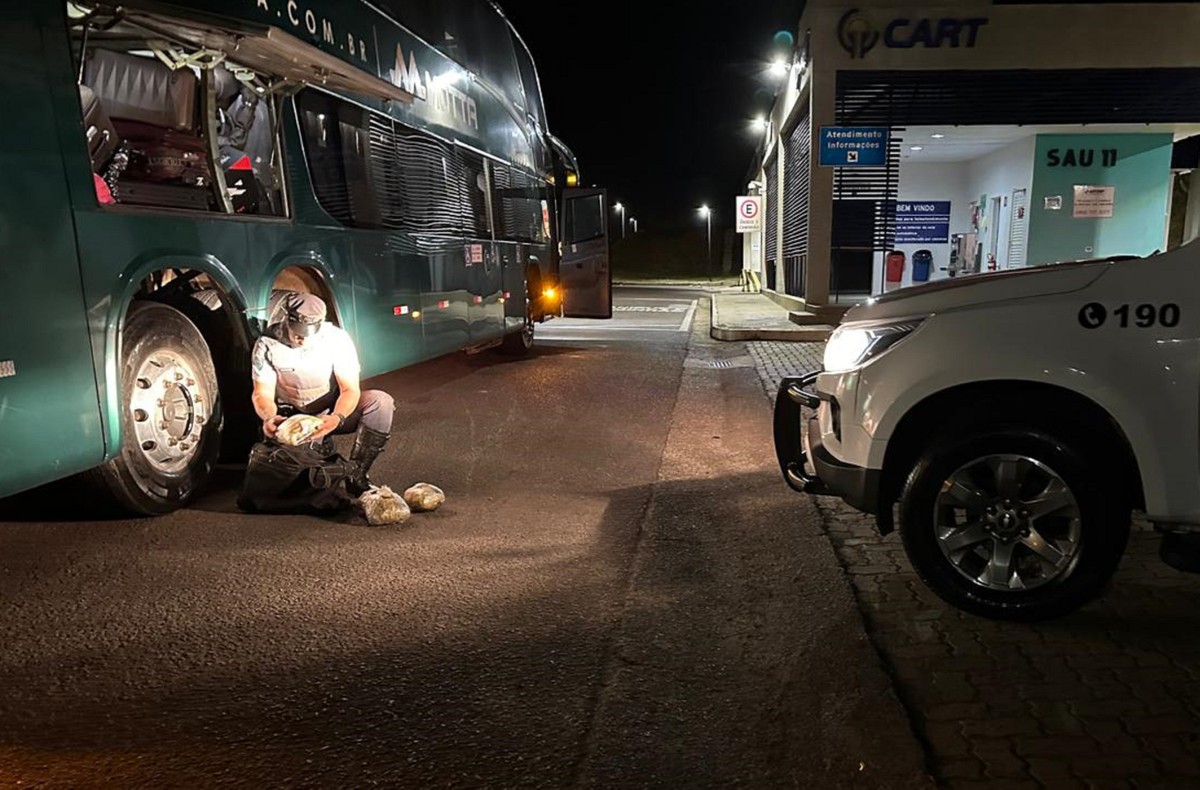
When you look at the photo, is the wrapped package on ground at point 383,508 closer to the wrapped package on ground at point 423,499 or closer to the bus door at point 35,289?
the wrapped package on ground at point 423,499

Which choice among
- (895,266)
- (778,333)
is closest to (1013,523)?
(778,333)

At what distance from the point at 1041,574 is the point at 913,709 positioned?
103 centimetres

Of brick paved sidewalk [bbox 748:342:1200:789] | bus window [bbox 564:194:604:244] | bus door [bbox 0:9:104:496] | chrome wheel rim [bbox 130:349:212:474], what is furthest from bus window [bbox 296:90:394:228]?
bus window [bbox 564:194:604:244]

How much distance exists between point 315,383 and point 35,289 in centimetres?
179

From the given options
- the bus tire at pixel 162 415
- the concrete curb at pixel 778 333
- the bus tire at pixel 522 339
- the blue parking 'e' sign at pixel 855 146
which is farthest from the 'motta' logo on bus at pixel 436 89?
the blue parking 'e' sign at pixel 855 146

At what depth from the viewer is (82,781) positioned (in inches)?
105

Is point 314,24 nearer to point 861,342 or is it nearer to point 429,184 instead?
point 429,184

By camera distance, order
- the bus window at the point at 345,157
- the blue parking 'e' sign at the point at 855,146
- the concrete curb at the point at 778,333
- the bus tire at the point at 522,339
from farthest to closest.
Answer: the blue parking 'e' sign at the point at 855,146, the concrete curb at the point at 778,333, the bus tire at the point at 522,339, the bus window at the point at 345,157

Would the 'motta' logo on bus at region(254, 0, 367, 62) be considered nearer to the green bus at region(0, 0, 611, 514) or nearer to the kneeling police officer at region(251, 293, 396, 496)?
the green bus at region(0, 0, 611, 514)

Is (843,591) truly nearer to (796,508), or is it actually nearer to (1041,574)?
(1041,574)

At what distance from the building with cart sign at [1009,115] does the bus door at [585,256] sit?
4.19 metres

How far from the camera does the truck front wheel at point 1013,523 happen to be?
351 centimetres

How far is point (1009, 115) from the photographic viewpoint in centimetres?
1581

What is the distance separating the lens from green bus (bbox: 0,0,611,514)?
4.12 m
